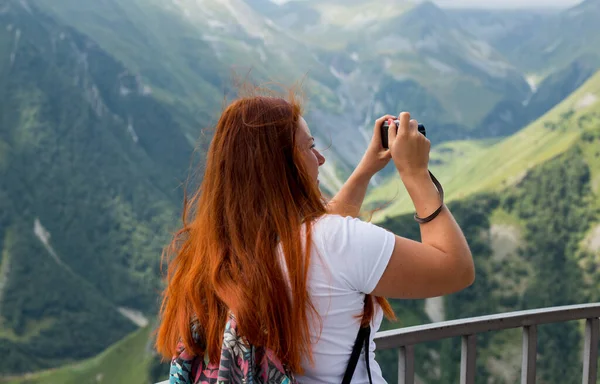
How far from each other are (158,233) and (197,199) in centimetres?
2774

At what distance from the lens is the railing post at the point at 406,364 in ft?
3.71

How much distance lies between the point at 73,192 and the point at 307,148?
29.2m

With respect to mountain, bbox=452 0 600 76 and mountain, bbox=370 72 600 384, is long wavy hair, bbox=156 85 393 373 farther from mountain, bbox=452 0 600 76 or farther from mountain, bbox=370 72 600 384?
mountain, bbox=452 0 600 76

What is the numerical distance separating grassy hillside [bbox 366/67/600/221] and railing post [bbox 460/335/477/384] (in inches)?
905

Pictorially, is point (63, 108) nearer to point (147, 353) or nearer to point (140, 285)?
point (140, 285)

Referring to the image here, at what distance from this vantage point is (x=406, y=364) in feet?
3.72

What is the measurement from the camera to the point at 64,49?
106 feet

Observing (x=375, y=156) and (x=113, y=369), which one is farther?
(x=113, y=369)

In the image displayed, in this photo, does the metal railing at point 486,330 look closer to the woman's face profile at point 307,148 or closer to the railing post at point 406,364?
the railing post at point 406,364

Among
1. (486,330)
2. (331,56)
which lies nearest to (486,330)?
(486,330)

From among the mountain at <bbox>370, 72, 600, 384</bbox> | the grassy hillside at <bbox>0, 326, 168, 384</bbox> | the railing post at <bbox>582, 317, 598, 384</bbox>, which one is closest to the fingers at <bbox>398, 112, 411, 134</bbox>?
the railing post at <bbox>582, 317, 598, 384</bbox>

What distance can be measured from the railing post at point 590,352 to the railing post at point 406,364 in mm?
509

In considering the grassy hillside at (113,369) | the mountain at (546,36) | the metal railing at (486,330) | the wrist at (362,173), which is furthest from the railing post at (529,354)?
the mountain at (546,36)

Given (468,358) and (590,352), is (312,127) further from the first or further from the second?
(468,358)
